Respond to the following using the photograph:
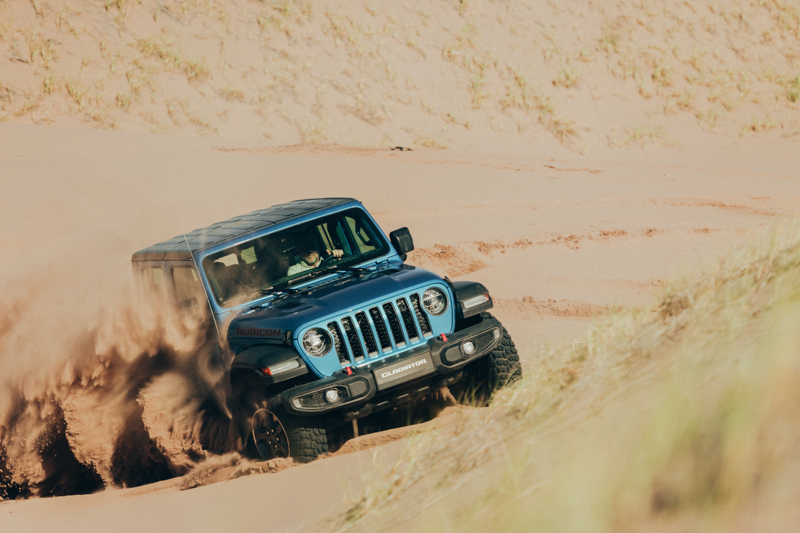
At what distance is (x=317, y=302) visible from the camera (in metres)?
5.02

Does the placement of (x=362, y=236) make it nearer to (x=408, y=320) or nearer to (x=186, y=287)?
(x=408, y=320)

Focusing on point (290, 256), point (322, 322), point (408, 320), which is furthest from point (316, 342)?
point (290, 256)

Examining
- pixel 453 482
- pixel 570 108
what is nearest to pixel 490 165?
pixel 570 108

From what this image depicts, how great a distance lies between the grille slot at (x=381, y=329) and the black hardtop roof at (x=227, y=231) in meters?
1.39

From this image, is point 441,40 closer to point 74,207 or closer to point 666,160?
point 666,160

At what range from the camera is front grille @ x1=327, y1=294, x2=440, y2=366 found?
4.87 m

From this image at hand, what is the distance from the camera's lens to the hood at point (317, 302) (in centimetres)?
488

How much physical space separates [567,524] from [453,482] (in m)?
0.90

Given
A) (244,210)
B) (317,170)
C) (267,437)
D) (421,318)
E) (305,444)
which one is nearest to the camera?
(305,444)

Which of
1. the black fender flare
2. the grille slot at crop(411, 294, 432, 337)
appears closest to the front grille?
the grille slot at crop(411, 294, 432, 337)

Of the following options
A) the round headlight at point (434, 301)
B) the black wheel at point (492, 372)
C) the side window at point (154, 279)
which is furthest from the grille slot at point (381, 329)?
the side window at point (154, 279)

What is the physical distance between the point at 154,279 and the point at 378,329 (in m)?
2.34

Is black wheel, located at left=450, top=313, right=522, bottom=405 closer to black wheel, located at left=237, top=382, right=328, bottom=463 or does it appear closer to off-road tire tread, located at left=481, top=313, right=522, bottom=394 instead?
off-road tire tread, located at left=481, top=313, right=522, bottom=394

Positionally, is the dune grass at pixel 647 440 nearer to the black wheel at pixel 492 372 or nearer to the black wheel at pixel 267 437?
the black wheel at pixel 492 372
